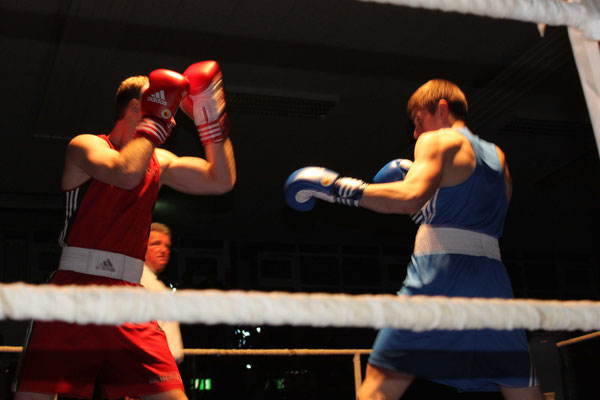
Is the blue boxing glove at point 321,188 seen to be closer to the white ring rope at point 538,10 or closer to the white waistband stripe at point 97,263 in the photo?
the white waistband stripe at point 97,263

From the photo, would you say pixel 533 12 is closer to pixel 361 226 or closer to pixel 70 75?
pixel 70 75

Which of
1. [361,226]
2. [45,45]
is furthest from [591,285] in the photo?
[45,45]

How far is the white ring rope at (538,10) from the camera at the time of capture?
0.83 meters

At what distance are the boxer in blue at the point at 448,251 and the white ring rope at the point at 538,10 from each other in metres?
0.65

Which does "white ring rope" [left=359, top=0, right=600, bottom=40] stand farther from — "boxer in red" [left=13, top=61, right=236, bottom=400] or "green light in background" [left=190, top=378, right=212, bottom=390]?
"green light in background" [left=190, top=378, right=212, bottom=390]

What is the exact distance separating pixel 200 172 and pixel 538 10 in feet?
→ 4.53

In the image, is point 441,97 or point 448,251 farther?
point 441,97

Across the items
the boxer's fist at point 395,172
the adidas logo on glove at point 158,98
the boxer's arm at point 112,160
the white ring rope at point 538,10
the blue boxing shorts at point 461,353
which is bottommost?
the blue boxing shorts at point 461,353

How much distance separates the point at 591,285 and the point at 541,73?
20.3ft

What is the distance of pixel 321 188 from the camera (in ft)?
5.62

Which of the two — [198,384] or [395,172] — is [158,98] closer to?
[395,172]

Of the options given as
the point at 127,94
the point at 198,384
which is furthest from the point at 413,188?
the point at 198,384

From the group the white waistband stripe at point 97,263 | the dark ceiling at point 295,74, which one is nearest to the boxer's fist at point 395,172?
the white waistband stripe at point 97,263

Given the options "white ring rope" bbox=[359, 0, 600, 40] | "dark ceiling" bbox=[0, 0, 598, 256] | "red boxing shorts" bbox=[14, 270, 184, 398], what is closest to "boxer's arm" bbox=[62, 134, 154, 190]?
"red boxing shorts" bbox=[14, 270, 184, 398]
